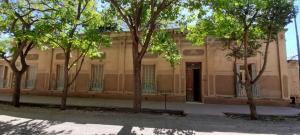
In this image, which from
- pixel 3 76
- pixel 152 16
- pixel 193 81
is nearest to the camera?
pixel 152 16

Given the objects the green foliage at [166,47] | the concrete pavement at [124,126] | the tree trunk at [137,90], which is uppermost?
the green foliage at [166,47]

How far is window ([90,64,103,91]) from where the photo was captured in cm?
1738

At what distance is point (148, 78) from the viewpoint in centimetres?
1648

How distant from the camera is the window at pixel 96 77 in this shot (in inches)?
684

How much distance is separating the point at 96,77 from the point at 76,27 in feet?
21.6

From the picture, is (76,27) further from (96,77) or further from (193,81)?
(193,81)

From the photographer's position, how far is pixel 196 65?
52.3 feet

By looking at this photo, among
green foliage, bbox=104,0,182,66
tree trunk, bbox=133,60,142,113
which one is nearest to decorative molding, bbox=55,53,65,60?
green foliage, bbox=104,0,182,66

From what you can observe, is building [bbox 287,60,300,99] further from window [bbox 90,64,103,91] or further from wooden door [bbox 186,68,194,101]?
window [bbox 90,64,103,91]

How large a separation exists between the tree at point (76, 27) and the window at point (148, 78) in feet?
15.8

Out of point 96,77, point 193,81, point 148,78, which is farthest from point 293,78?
point 96,77

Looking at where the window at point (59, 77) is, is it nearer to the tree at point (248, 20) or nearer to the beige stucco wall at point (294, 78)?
the tree at point (248, 20)

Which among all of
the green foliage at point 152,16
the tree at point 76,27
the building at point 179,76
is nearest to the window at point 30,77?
the building at point 179,76

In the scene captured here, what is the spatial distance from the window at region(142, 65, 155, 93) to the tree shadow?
865cm
